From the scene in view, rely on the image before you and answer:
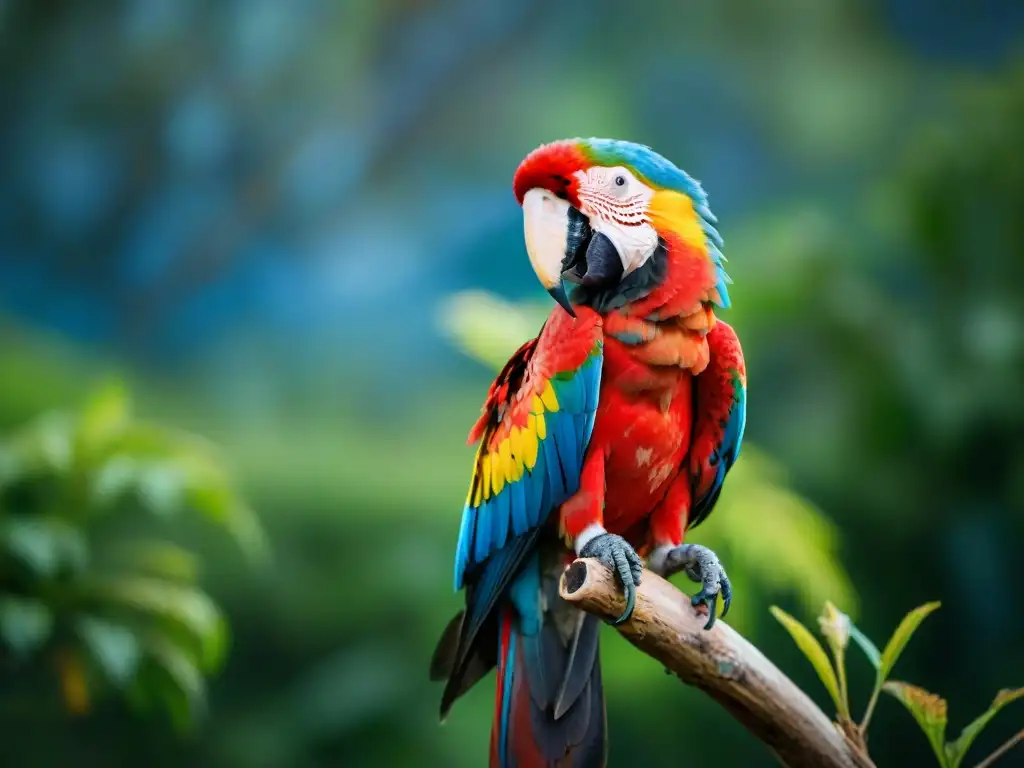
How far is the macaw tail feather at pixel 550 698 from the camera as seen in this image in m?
1.30

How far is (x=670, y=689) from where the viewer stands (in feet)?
8.42

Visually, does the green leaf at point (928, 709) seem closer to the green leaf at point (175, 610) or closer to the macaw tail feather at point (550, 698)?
the macaw tail feather at point (550, 698)

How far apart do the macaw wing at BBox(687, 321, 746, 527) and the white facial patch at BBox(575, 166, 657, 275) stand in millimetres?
172

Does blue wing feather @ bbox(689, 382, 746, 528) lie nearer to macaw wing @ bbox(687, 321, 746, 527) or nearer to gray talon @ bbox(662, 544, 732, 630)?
macaw wing @ bbox(687, 321, 746, 527)

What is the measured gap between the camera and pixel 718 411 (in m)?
1.32

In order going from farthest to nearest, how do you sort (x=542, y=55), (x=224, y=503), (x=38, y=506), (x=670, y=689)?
(x=542, y=55), (x=670, y=689), (x=38, y=506), (x=224, y=503)

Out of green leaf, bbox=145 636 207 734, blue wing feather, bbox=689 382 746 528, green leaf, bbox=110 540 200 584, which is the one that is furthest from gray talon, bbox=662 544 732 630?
green leaf, bbox=110 540 200 584


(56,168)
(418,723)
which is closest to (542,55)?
(56,168)

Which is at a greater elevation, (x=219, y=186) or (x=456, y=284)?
(x=219, y=186)

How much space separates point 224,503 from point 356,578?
76cm

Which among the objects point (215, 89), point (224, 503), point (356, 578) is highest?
point (215, 89)

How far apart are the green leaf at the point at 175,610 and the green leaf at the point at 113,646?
0.06m

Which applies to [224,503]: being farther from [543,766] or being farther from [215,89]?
[215,89]

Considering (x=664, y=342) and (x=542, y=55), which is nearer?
(x=664, y=342)
